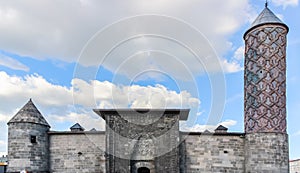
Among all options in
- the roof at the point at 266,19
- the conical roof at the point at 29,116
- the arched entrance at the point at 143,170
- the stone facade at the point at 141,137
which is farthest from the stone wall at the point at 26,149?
the roof at the point at 266,19

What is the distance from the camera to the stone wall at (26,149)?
17297mm

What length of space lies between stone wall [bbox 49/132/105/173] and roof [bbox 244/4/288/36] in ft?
39.8

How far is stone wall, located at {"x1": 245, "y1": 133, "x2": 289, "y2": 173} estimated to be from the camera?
16.6 meters

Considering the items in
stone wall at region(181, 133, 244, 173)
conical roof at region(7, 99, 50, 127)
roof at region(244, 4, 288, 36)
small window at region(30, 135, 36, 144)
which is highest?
roof at region(244, 4, 288, 36)

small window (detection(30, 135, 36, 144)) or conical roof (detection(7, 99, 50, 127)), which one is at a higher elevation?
conical roof (detection(7, 99, 50, 127))

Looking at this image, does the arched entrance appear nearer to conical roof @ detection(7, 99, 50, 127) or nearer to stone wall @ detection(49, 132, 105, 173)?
stone wall @ detection(49, 132, 105, 173)

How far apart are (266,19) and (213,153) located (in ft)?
29.8


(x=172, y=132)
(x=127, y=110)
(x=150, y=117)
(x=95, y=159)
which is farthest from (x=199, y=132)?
(x=95, y=159)

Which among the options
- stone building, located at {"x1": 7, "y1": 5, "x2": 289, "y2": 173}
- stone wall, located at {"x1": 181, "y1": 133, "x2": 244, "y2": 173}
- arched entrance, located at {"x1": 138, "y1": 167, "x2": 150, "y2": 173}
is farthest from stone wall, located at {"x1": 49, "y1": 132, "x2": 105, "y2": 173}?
stone wall, located at {"x1": 181, "y1": 133, "x2": 244, "y2": 173}

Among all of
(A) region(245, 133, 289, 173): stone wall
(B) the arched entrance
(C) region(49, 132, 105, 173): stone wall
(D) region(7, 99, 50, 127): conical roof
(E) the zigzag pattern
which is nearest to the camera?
(A) region(245, 133, 289, 173): stone wall

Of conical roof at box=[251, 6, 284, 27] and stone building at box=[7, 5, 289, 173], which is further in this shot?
conical roof at box=[251, 6, 284, 27]

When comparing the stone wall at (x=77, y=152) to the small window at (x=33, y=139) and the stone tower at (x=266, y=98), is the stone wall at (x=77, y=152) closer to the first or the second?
the small window at (x=33, y=139)

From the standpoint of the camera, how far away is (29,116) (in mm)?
17969

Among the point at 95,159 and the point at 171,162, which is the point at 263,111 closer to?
the point at 171,162
